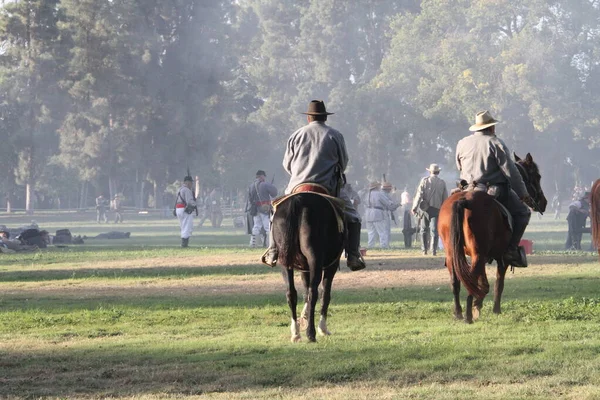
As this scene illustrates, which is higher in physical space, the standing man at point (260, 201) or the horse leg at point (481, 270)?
the standing man at point (260, 201)

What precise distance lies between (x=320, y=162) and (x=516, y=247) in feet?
9.04

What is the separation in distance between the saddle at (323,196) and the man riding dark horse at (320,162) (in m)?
0.04

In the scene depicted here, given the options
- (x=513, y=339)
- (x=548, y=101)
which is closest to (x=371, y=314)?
(x=513, y=339)

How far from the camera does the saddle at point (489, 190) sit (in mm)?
13320

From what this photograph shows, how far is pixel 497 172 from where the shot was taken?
1366cm

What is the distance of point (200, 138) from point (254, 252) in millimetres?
49188

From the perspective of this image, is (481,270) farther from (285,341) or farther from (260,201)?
(260,201)

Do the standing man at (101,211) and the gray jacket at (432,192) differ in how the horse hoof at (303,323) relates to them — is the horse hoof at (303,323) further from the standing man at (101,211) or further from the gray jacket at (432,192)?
the standing man at (101,211)

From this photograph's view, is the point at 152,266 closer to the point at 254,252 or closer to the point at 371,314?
the point at 254,252

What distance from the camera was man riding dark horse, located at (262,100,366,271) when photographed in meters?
12.1

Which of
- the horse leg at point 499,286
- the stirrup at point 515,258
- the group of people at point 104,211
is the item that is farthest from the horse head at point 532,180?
the group of people at point 104,211

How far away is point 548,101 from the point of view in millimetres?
Result: 88000

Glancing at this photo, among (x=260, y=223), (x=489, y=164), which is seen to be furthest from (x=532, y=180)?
(x=260, y=223)

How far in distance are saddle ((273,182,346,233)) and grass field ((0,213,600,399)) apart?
1082 millimetres
